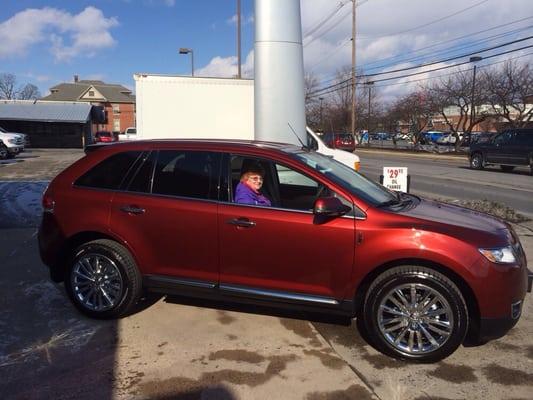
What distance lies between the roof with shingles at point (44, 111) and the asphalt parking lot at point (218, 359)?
4757 centimetres

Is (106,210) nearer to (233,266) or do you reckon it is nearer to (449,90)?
(233,266)

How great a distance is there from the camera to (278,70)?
980 centimetres

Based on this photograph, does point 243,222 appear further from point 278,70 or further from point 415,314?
point 278,70

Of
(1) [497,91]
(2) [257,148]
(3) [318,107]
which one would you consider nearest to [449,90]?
(1) [497,91]

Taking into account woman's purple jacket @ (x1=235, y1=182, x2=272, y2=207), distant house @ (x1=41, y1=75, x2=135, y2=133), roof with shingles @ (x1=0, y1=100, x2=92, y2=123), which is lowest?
woman's purple jacket @ (x1=235, y1=182, x2=272, y2=207)

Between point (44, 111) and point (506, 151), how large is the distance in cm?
4361

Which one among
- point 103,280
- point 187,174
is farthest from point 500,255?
point 103,280

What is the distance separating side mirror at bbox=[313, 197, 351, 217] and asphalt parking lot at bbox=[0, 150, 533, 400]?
1.13 meters

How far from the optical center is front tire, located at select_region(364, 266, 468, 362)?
3891mm

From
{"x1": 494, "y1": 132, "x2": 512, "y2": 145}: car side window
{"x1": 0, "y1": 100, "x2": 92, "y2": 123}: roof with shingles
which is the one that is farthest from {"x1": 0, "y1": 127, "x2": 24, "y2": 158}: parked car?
{"x1": 494, "y1": 132, "x2": 512, "y2": 145}: car side window

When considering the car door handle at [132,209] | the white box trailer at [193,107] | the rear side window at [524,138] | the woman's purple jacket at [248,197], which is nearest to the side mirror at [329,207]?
the woman's purple jacket at [248,197]

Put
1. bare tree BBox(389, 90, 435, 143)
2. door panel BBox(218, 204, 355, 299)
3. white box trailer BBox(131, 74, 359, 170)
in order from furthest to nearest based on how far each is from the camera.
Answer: bare tree BBox(389, 90, 435, 143) → white box trailer BBox(131, 74, 359, 170) → door panel BBox(218, 204, 355, 299)

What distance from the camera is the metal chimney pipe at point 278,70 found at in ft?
31.7

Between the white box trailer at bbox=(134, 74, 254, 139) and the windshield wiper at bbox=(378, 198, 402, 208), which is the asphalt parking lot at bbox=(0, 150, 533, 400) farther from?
the white box trailer at bbox=(134, 74, 254, 139)
